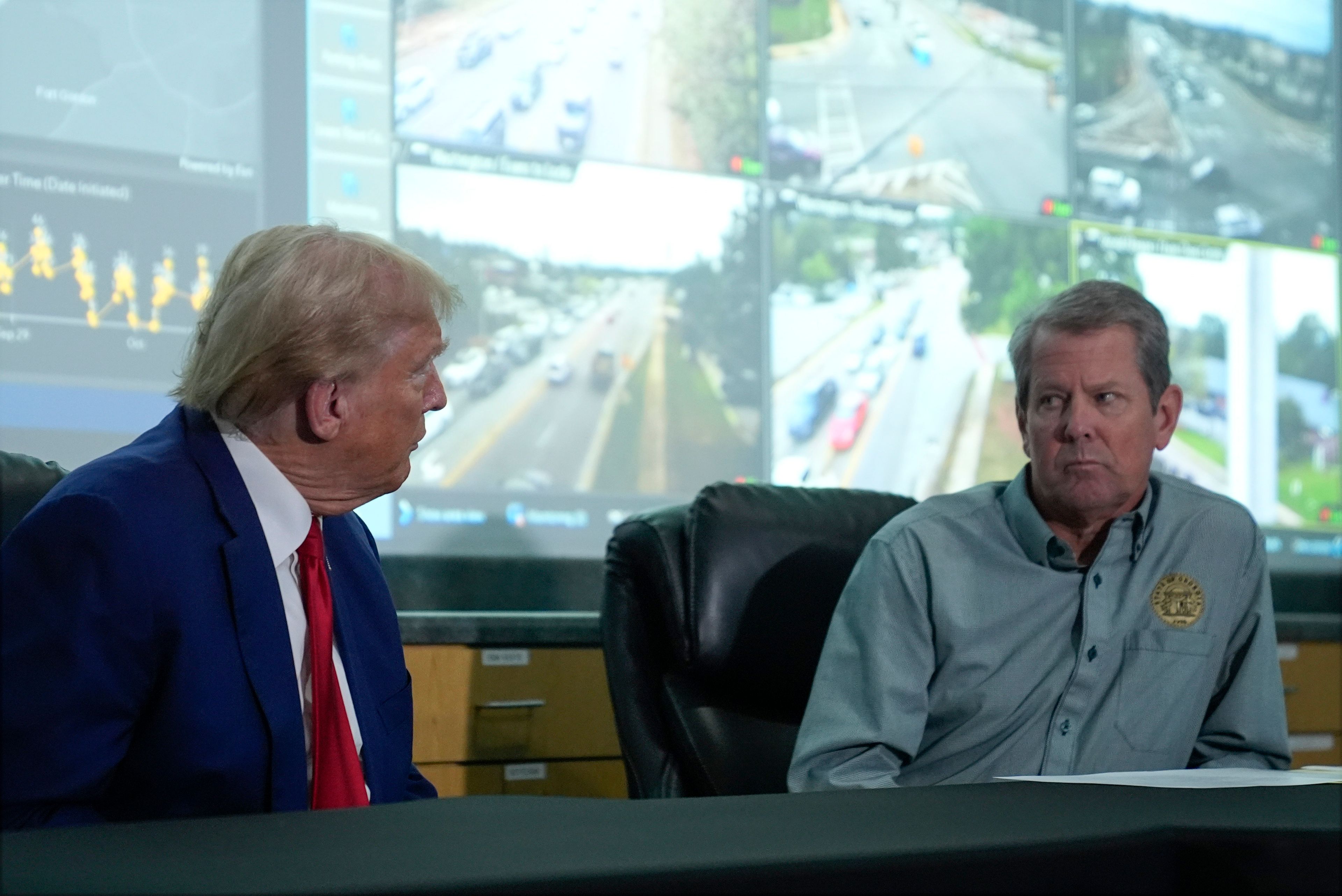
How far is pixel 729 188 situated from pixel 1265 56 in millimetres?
1704

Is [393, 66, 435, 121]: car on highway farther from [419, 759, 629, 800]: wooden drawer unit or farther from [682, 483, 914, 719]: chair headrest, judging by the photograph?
[419, 759, 629, 800]: wooden drawer unit

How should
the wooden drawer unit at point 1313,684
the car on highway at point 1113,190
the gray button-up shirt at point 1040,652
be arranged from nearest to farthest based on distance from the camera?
the gray button-up shirt at point 1040,652, the wooden drawer unit at point 1313,684, the car on highway at point 1113,190

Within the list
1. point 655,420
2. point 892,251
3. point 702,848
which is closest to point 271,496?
point 702,848

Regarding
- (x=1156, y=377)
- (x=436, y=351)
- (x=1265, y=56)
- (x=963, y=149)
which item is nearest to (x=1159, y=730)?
(x=1156, y=377)

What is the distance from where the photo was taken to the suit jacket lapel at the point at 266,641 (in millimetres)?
1140

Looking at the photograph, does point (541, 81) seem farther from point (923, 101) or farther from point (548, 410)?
point (923, 101)

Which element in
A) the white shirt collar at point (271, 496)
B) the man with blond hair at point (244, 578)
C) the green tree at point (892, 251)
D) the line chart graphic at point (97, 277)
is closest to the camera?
the man with blond hair at point (244, 578)

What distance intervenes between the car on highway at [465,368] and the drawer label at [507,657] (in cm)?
53

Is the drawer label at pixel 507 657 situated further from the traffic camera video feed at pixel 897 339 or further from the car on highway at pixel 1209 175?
the car on highway at pixel 1209 175

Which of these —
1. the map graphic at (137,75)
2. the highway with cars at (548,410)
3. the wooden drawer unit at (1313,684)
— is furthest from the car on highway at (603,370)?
the wooden drawer unit at (1313,684)

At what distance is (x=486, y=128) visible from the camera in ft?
8.21

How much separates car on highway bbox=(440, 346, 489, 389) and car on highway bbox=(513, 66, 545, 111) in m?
0.49

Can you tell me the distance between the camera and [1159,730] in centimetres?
160

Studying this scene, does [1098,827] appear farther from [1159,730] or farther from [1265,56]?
[1265,56]
